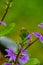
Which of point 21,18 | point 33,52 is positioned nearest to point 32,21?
point 21,18

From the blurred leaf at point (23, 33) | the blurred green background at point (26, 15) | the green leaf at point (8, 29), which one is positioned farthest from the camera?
the blurred green background at point (26, 15)

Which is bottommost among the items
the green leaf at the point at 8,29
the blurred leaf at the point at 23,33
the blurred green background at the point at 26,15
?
the blurred leaf at the point at 23,33

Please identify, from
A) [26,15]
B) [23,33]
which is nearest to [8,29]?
[23,33]

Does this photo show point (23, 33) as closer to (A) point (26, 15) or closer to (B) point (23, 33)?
(B) point (23, 33)

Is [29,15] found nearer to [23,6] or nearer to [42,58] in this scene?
[23,6]

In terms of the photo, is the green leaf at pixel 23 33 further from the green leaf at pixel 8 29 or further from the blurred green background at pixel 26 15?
the blurred green background at pixel 26 15

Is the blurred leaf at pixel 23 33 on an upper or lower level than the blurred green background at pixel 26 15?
lower

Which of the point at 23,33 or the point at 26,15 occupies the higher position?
the point at 26,15

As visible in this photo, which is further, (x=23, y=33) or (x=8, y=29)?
(x=8, y=29)

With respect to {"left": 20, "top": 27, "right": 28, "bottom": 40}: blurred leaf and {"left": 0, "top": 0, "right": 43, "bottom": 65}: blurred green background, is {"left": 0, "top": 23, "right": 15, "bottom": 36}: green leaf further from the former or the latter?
{"left": 0, "top": 0, "right": 43, "bottom": 65}: blurred green background

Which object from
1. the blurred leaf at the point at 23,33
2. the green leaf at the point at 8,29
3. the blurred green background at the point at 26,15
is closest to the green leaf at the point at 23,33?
the blurred leaf at the point at 23,33

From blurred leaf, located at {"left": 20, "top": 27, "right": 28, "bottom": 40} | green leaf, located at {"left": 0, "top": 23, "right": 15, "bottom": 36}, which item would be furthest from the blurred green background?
blurred leaf, located at {"left": 20, "top": 27, "right": 28, "bottom": 40}
